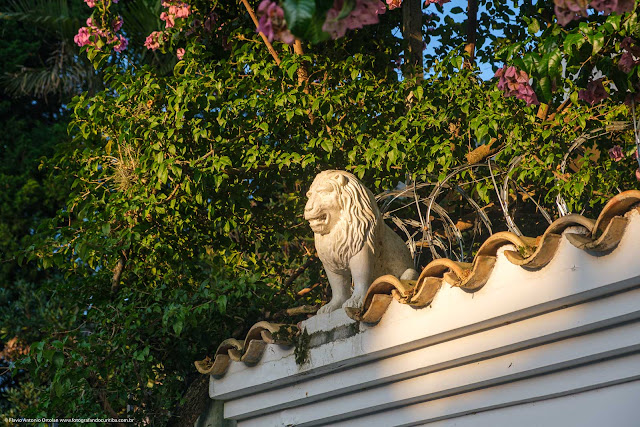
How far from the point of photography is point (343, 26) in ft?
6.88

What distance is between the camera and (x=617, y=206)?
3086 millimetres

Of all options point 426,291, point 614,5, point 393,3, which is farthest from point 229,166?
point 614,5

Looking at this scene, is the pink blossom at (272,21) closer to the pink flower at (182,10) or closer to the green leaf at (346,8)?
the green leaf at (346,8)

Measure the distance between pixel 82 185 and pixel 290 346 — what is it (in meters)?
2.98

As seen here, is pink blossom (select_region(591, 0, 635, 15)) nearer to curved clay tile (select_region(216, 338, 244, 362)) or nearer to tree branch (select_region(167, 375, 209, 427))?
curved clay tile (select_region(216, 338, 244, 362))

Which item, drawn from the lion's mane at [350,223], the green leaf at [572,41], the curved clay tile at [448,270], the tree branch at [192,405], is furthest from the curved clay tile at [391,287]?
the tree branch at [192,405]

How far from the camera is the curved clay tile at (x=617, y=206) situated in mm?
3045

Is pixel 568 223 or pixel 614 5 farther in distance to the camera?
pixel 568 223

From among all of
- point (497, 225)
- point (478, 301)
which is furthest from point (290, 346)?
point (497, 225)

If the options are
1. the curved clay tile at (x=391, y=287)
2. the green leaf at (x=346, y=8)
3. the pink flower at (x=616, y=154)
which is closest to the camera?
the green leaf at (x=346, y=8)

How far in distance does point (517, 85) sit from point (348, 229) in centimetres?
128

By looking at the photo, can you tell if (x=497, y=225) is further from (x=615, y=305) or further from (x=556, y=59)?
(x=615, y=305)

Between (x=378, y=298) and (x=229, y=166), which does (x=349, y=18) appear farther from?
(x=229, y=166)

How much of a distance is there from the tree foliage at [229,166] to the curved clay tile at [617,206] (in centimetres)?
212
